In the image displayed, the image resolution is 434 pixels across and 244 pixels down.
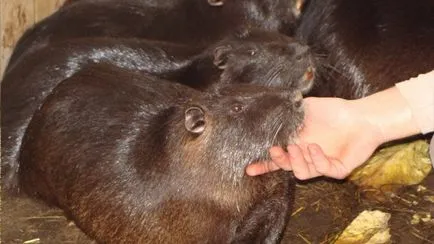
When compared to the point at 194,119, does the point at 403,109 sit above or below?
above

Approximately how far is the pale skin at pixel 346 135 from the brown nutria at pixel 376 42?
44.9 inches

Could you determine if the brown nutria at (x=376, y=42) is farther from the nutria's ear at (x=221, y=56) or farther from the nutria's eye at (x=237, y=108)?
the nutria's eye at (x=237, y=108)

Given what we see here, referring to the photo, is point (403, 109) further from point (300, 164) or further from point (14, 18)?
point (14, 18)

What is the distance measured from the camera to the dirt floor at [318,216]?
4516 mm

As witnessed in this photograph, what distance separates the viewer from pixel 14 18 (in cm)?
521

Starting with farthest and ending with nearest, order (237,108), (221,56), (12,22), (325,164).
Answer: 1. (12,22)
2. (221,56)
3. (237,108)
4. (325,164)

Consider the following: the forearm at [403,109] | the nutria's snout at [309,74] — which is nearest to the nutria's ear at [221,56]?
the nutria's snout at [309,74]

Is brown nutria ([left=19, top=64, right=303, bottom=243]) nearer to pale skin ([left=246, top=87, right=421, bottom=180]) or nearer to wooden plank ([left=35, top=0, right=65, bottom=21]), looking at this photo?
pale skin ([left=246, top=87, right=421, bottom=180])

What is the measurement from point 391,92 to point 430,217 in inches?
50.9

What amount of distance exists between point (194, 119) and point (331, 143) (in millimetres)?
599

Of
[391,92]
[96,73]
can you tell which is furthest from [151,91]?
[391,92]

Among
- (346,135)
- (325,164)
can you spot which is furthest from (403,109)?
(325,164)

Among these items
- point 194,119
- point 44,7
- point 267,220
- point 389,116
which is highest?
point 389,116

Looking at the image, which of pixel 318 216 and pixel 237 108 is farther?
pixel 318 216
